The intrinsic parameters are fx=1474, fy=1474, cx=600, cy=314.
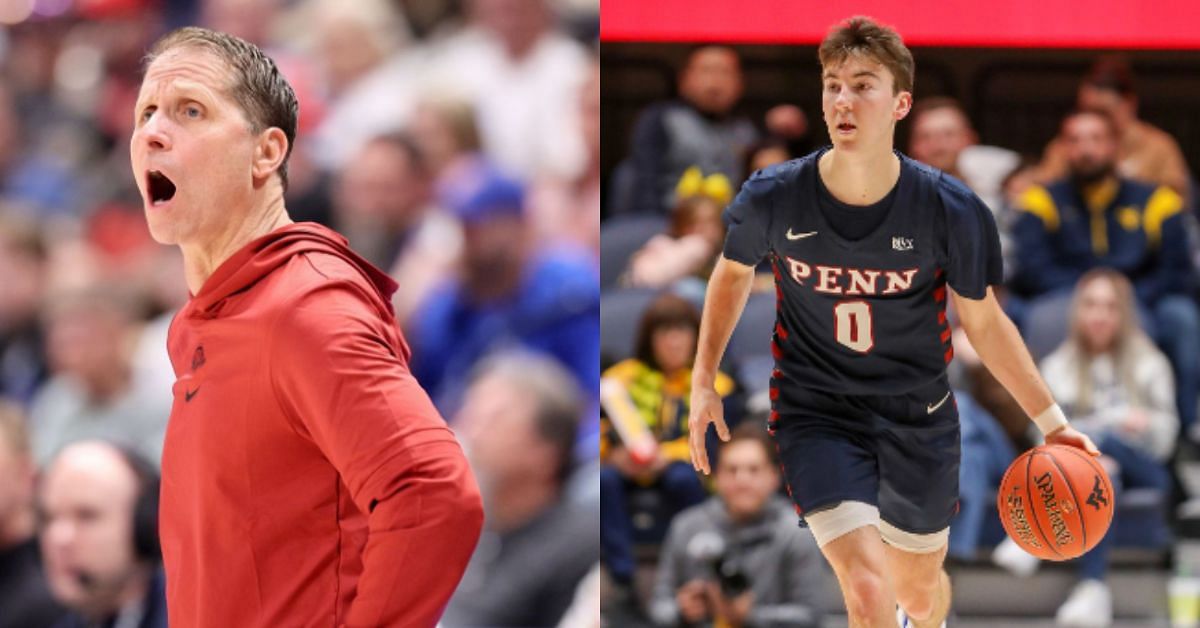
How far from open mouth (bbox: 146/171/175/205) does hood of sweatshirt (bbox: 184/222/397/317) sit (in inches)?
6.5

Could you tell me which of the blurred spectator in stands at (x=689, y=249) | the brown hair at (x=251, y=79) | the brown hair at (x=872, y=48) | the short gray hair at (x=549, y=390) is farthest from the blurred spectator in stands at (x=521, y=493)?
the brown hair at (x=251, y=79)

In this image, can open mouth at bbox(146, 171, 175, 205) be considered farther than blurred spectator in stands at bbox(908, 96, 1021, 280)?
No

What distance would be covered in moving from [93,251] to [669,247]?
111 inches

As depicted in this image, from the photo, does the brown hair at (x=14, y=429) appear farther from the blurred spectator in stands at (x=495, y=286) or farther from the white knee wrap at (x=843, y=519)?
the white knee wrap at (x=843, y=519)

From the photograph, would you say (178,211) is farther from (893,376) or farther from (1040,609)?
(1040,609)

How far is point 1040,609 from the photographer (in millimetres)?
4918

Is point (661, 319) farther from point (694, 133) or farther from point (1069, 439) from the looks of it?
point (1069, 439)

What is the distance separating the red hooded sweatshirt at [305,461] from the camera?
1.76 meters

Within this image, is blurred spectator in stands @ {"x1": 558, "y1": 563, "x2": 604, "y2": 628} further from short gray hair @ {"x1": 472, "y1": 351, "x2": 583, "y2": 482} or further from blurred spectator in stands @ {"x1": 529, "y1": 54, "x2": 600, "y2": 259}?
blurred spectator in stands @ {"x1": 529, "y1": 54, "x2": 600, "y2": 259}

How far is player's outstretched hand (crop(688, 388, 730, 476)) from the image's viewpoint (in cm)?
300

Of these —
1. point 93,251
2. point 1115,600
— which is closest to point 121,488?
point 93,251

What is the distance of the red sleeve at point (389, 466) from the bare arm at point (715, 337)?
4.13ft

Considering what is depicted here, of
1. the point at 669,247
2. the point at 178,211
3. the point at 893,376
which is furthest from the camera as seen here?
the point at 669,247

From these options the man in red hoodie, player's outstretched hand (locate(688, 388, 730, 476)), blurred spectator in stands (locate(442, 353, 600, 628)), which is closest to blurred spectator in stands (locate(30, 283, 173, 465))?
blurred spectator in stands (locate(442, 353, 600, 628))
